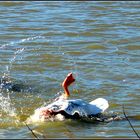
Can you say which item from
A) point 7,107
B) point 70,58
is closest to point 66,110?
point 7,107

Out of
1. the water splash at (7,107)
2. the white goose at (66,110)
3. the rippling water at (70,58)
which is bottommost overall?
the rippling water at (70,58)

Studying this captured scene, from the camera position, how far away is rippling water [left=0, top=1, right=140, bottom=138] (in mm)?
8461

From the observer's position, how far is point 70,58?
40.1 ft

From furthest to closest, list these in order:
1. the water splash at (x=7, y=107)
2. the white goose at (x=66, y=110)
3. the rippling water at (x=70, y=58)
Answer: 1. the water splash at (x=7, y=107)
2. the rippling water at (x=70, y=58)
3. the white goose at (x=66, y=110)

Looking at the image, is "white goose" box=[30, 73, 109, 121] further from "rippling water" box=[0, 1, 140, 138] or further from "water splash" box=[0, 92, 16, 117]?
"water splash" box=[0, 92, 16, 117]

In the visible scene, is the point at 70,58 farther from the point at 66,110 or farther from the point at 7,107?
the point at 66,110

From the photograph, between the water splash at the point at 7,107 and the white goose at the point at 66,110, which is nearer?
the white goose at the point at 66,110

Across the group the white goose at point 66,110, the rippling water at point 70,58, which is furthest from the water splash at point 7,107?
the white goose at point 66,110

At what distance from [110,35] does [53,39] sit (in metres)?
1.24

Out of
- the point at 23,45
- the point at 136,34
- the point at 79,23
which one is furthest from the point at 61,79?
the point at 79,23

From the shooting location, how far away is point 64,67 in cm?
1162

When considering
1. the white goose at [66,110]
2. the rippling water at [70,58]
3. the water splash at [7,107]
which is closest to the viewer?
the white goose at [66,110]

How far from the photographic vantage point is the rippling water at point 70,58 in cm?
846

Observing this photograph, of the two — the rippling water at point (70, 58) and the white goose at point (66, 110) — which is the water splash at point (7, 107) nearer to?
the rippling water at point (70, 58)
